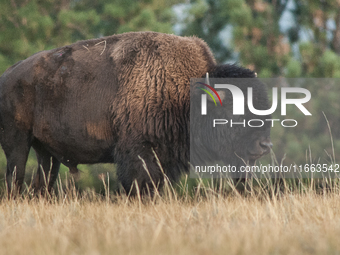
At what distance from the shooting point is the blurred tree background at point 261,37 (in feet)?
23.4

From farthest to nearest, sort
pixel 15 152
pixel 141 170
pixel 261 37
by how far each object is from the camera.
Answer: pixel 261 37
pixel 15 152
pixel 141 170

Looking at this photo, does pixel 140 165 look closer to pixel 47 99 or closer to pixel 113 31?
pixel 47 99

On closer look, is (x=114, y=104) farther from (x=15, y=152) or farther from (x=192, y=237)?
(x=192, y=237)

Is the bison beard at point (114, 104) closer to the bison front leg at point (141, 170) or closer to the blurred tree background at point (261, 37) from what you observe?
the bison front leg at point (141, 170)

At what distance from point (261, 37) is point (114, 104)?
4.46 m

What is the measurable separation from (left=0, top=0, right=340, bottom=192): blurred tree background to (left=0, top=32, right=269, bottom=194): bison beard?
2284 mm

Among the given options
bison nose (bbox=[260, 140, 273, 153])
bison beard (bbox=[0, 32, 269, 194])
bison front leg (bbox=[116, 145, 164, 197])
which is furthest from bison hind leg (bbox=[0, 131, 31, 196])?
bison nose (bbox=[260, 140, 273, 153])

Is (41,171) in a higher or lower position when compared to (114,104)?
lower

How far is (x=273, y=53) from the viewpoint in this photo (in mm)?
8148

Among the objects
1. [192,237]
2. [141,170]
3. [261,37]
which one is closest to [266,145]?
[141,170]

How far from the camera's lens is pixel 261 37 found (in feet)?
26.4

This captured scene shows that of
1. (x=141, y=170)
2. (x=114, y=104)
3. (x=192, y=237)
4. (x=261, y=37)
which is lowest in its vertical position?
(x=192, y=237)

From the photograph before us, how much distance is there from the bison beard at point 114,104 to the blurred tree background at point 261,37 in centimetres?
228

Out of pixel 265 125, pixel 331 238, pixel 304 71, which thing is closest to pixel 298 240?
pixel 331 238
